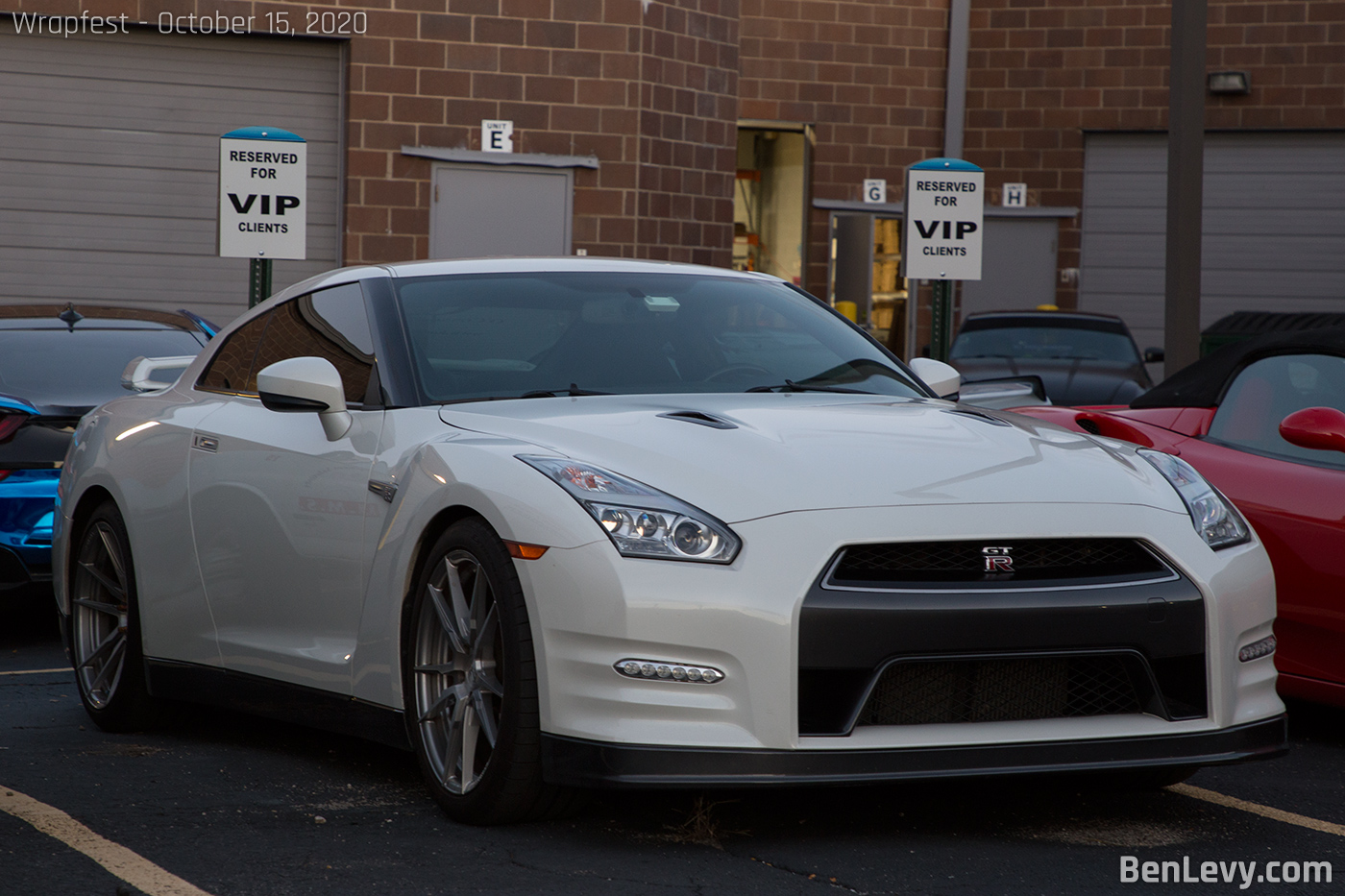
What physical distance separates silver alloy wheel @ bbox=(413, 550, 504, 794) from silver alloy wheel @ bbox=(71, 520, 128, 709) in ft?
5.69

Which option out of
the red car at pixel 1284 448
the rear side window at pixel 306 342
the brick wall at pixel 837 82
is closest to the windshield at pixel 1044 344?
the brick wall at pixel 837 82

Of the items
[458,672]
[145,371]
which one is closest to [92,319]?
[145,371]

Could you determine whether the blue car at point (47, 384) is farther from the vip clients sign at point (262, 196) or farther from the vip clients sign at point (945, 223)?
the vip clients sign at point (945, 223)

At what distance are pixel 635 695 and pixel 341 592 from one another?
115 cm

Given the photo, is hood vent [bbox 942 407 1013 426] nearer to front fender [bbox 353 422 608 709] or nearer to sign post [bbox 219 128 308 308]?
front fender [bbox 353 422 608 709]

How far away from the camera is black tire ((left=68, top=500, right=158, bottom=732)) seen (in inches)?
222

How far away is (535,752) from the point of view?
398 centimetres

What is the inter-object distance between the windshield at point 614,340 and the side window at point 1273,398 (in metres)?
1.24

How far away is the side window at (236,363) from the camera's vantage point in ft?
18.4

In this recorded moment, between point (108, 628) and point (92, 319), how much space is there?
2.84m

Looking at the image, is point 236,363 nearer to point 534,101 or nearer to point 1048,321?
point 1048,321

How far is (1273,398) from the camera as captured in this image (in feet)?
19.4

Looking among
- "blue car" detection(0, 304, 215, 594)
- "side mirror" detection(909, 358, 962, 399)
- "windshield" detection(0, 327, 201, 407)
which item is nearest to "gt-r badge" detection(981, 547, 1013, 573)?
"side mirror" detection(909, 358, 962, 399)

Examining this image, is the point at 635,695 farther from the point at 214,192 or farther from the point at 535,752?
the point at 214,192
